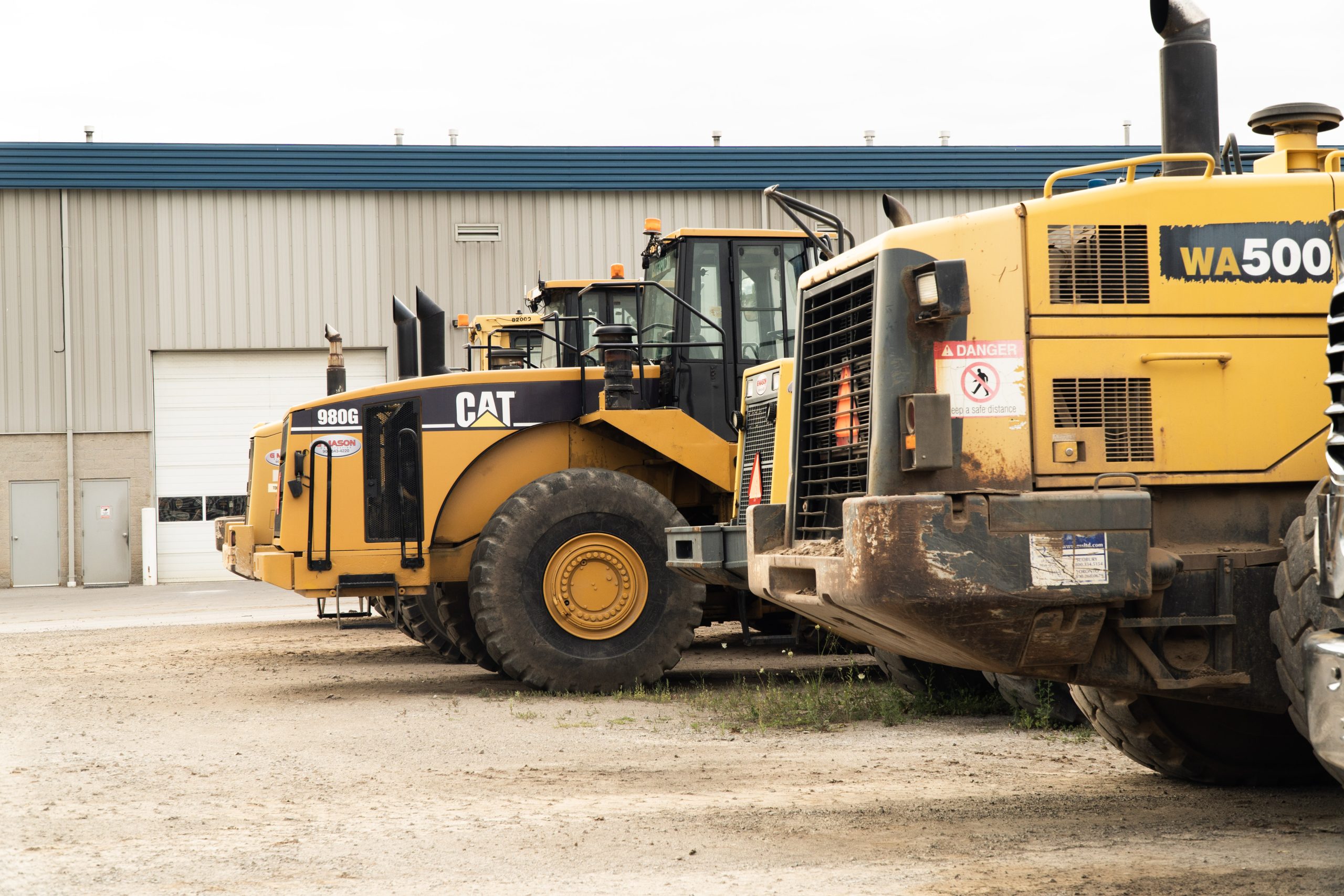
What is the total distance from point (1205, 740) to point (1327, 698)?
257 cm

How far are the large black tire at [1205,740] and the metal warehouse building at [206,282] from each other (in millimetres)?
21729

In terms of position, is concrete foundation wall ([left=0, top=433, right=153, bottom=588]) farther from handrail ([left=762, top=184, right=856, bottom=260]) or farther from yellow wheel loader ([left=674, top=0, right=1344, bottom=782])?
yellow wheel loader ([left=674, top=0, right=1344, bottom=782])

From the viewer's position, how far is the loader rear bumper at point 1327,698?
4070 mm

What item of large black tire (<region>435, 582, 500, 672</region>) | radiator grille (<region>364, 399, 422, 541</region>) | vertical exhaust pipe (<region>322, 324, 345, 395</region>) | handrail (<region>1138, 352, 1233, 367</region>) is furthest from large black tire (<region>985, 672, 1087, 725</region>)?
vertical exhaust pipe (<region>322, 324, 345, 395</region>)

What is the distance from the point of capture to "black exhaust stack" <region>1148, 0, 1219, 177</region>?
5934 mm

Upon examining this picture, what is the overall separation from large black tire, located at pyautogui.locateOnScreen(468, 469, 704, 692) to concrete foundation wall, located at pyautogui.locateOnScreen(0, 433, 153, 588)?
1955 centimetres

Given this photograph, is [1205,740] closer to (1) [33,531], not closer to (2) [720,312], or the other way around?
(2) [720,312]

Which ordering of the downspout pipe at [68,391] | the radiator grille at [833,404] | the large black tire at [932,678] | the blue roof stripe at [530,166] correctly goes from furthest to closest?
the blue roof stripe at [530,166], the downspout pipe at [68,391], the large black tire at [932,678], the radiator grille at [833,404]

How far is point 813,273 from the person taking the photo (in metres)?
6.37

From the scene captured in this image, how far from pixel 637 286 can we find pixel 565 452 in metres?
1.44

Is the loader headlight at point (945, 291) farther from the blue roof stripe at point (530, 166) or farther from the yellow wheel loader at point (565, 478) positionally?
the blue roof stripe at point (530, 166)

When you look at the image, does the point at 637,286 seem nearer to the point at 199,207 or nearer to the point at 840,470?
the point at 840,470

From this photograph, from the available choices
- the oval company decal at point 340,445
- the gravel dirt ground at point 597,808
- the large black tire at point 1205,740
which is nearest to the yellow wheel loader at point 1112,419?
the gravel dirt ground at point 597,808

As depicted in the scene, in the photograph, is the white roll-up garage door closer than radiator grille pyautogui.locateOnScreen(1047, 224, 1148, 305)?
No
